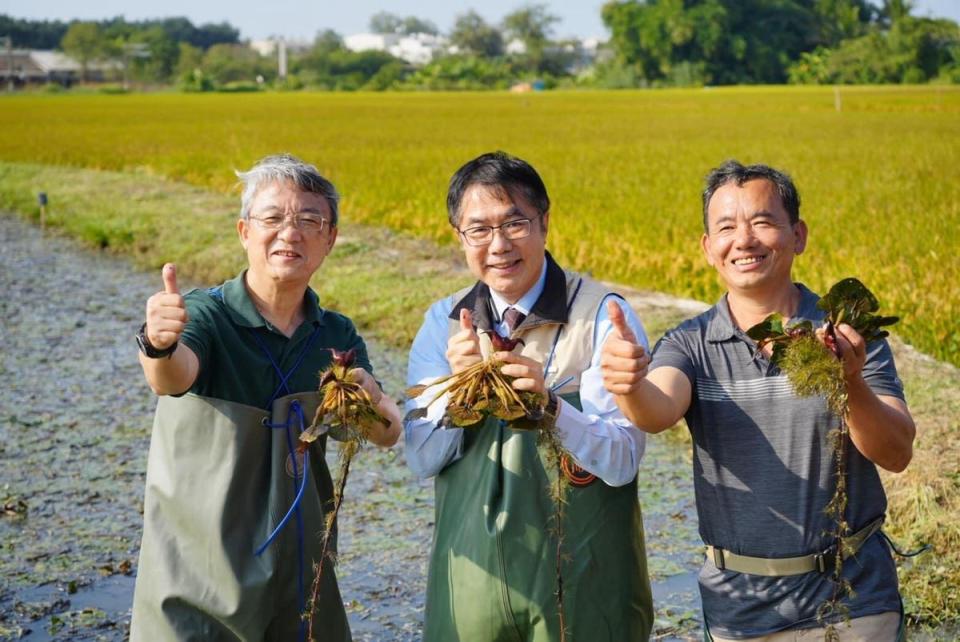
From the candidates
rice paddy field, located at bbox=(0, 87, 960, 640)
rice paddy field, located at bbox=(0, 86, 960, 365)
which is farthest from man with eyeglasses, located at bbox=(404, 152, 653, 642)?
rice paddy field, located at bbox=(0, 86, 960, 365)

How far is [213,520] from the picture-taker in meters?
2.67

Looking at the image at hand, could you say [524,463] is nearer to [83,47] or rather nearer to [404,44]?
[83,47]

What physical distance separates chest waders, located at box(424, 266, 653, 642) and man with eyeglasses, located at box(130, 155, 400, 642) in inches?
10.9

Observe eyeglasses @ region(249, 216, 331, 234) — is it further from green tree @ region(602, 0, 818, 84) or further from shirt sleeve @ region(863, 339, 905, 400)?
green tree @ region(602, 0, 818, 84)

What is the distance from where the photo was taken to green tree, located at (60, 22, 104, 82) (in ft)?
420

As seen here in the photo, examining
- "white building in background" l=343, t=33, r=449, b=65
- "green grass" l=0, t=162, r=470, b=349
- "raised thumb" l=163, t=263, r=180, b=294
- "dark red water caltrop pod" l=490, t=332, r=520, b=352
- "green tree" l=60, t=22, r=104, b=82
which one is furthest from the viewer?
"white building in background" l=343, t=33, r=449, b=65

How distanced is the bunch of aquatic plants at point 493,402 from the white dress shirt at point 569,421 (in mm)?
55

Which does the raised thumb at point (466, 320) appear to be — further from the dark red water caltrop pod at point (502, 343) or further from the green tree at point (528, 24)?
the green tree at point (528, 24)

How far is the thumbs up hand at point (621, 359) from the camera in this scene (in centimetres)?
235

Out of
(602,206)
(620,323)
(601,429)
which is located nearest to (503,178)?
(620,323)

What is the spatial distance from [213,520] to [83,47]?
443ft

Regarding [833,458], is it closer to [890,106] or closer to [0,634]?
[0,634]

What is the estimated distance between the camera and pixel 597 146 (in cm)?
2692

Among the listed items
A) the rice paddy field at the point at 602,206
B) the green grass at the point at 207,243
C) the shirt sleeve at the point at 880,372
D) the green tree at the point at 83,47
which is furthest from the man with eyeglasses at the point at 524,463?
the green tree at the point at 83,47
